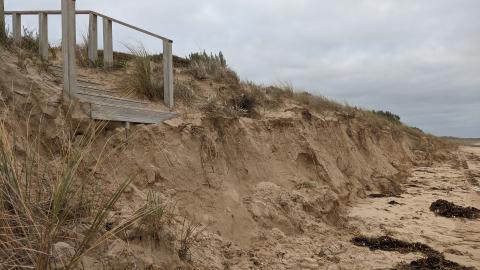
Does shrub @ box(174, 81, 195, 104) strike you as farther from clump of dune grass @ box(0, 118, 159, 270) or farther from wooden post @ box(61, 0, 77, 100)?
clump of dune grass @ box(0, 118, 159, 270)

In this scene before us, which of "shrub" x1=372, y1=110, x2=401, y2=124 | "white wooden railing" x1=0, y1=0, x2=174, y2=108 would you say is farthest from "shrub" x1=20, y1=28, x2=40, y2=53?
"shrub" x1=372, y1=110, x2=401, y2=124

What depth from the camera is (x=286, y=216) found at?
22.9 feet

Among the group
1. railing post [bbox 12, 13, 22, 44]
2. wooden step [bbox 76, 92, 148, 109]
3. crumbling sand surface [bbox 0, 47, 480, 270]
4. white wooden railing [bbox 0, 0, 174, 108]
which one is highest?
railing post [bbox 12, 13, 22, 44]

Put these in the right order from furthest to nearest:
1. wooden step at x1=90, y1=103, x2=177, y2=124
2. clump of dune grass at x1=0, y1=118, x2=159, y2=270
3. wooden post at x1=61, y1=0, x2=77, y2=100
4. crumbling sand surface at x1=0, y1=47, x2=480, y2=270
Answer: wooden step at x1=90, y1=103, x2=177, y2=124, wooden post at x1=61, y1=0, x2=77, y2=100, crumbling sand surface at x1=0, y1=47, x2=480, y2=270, clump of dune grass at x1=0, y1=118, x2=159, y2=270

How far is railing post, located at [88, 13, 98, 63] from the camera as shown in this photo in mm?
8023

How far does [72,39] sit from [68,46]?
0.30 feet

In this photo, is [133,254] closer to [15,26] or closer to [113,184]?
[113,184]

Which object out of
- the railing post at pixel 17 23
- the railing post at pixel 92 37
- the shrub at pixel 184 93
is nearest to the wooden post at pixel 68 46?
the shrub at pixel 184 93

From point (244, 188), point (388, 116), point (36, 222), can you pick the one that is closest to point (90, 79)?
point (244, 188)

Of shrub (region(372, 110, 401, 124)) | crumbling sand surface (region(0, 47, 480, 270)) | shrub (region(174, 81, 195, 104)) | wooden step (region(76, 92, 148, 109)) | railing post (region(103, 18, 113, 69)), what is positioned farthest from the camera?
shrub (region(372, 110, 401, 124))

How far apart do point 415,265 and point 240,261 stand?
235 cm

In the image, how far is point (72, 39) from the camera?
515 cm

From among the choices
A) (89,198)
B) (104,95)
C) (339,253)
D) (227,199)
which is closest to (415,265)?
(339,253)

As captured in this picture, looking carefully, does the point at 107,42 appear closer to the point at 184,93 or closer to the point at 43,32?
the point at 43,32
